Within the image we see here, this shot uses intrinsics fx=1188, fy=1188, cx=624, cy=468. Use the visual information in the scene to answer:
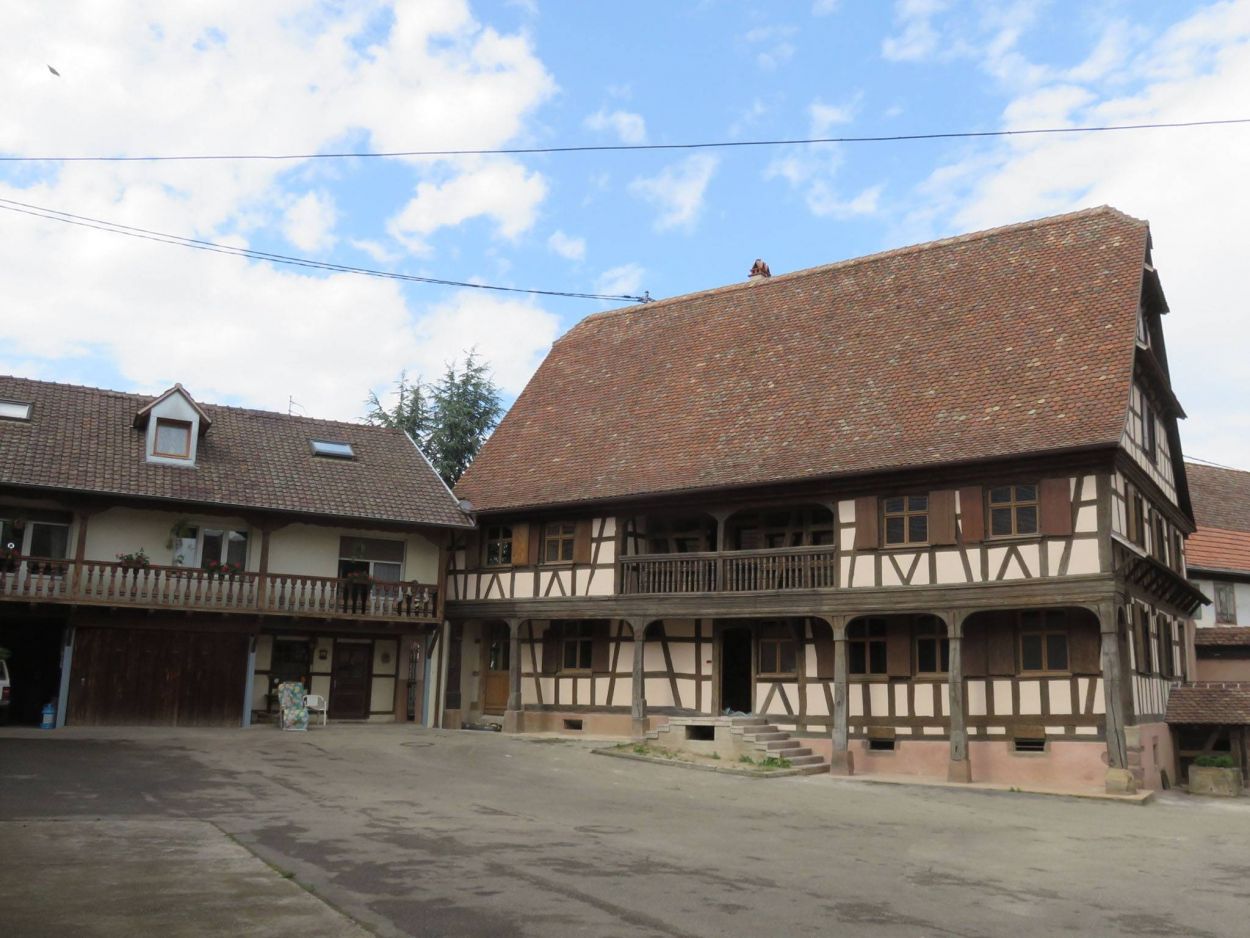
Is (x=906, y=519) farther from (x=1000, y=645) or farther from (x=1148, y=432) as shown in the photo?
(x=1148, y=432)

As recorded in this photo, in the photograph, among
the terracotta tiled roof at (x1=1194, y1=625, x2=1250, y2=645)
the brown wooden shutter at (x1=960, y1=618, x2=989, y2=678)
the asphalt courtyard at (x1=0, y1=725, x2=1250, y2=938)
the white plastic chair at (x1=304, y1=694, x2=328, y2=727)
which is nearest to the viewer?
the asphalt courtyard at (x1=0, y1=725, x2=1250, y2=938)

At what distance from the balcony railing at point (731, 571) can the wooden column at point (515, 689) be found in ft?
10.4

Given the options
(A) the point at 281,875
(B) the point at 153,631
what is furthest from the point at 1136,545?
(B) the point at 153,631

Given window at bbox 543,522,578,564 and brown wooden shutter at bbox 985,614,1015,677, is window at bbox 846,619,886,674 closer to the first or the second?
brown wooden shutter at bbox 985,614,1015,677

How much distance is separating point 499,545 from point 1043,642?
41.8 feet

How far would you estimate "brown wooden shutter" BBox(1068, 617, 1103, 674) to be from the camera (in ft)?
66.0

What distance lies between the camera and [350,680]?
92.1 feet

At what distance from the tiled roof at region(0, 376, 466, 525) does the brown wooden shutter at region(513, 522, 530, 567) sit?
1.45 metres

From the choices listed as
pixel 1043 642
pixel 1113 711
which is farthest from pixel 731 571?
pixel 1113 711

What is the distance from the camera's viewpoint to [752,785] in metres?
19.1

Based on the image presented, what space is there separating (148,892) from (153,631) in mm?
17178

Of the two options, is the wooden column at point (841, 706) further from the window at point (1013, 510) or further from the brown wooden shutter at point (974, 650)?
the window at point (1013, 510)

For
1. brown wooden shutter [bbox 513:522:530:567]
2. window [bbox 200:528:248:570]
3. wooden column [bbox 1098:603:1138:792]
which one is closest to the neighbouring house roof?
wooden column [bbox 1098:603:1138:792]

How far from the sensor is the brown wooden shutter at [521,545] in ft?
89.3
